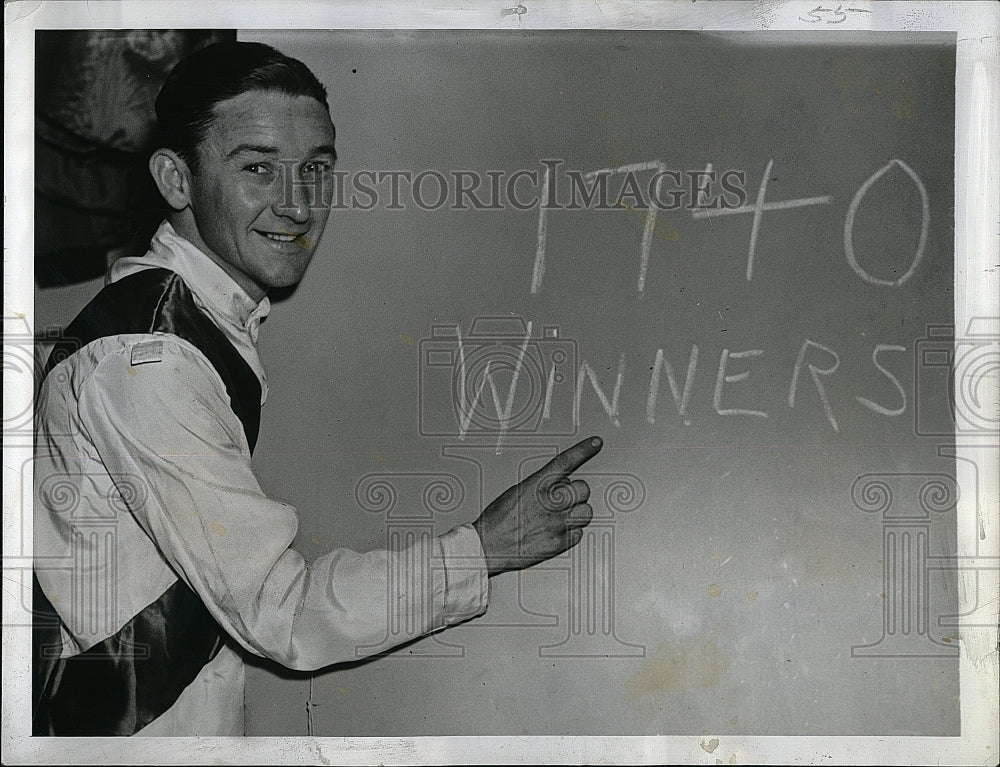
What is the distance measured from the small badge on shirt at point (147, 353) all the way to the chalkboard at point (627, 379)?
16 centimetres

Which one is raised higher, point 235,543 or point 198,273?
point 198,273

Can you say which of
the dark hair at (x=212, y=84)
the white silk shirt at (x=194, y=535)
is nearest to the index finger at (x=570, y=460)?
the white silk shirt at (x=194, y=535)

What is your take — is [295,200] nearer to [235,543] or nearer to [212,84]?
[212,84]

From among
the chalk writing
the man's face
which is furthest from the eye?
the chalk writing

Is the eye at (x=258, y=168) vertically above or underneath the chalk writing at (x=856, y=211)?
above

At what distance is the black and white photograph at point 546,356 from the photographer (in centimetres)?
132

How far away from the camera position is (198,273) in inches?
51.9

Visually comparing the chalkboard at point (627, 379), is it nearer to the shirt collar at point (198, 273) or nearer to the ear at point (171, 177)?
the shirt collar at point (198, 273)

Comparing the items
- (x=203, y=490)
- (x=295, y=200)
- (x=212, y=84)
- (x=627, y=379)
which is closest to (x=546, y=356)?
(x=627, y=379)

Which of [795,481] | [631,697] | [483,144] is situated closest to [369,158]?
[483,144]

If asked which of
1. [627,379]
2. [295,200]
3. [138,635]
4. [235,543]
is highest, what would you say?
[295,200]

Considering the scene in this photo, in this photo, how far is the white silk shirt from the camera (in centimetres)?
129

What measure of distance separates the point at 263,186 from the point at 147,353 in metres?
0.32

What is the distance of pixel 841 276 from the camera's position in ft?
4.40
